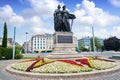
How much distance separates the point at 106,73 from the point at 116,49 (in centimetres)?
6204

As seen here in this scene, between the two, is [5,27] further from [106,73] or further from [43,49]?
[43,49]

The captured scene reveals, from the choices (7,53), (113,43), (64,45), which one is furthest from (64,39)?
(113,43)

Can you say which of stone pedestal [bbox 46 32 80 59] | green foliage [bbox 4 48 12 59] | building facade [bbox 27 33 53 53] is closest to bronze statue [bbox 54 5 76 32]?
stone pedestal [bbox 46 32 80 59]

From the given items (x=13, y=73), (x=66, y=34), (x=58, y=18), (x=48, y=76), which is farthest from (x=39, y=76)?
(x=58, y=18)

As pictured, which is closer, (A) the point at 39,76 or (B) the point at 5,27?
(A) the point at 39,76

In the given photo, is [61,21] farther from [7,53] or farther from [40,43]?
[40,43]

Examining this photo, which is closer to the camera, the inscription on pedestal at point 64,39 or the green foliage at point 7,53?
the inscription on pedestal at point 64,39

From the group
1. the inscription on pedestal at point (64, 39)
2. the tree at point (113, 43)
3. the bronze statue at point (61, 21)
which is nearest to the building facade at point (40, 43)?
the tree at point (113, 43)

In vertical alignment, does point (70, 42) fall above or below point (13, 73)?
above

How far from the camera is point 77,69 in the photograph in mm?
8906

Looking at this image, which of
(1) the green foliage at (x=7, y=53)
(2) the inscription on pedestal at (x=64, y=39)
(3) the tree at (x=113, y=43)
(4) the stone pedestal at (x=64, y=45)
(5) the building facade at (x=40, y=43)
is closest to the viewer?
(4) the stone pedestal at (x=64, y=45)

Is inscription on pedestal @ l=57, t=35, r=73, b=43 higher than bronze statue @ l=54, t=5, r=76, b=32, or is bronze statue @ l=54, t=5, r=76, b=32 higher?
bronze statue @ l=54, t=5, r=76, b=32

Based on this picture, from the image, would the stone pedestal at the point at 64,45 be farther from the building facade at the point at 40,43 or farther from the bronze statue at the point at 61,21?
the building facade at the point at 40,43

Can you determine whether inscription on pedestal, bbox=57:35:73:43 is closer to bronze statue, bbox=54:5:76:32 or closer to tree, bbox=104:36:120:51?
bronze statue, bbox=54:5:76:32
